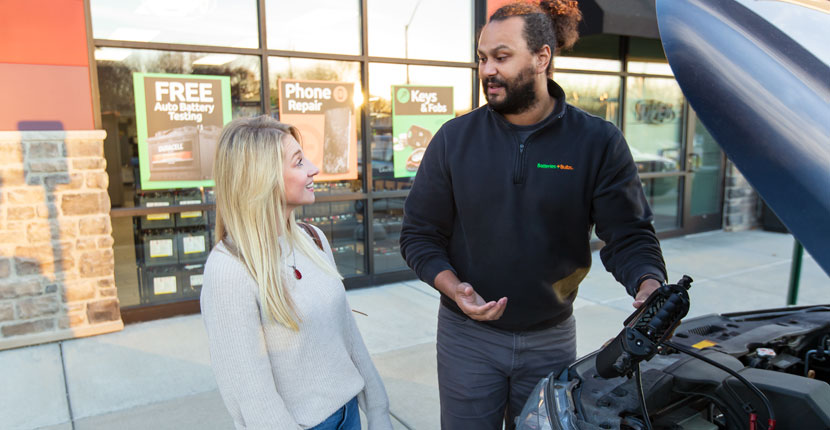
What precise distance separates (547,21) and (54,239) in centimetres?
448

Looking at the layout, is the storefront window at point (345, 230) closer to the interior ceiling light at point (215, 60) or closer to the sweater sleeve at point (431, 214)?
the interior ceiling light at point (215, 60)

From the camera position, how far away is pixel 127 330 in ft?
17.3

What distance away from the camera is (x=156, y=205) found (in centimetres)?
552

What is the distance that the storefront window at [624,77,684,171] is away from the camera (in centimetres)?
891

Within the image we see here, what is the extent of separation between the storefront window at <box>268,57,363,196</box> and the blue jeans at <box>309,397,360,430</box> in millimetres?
4434

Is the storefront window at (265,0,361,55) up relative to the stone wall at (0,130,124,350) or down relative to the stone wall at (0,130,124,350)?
up

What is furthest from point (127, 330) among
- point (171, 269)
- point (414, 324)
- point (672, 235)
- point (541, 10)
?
point (672, 235)

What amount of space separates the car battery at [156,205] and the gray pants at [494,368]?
414 cm

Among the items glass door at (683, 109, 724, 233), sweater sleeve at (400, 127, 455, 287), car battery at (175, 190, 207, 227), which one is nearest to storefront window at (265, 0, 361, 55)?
car battery at (175, 190, 207, 227)

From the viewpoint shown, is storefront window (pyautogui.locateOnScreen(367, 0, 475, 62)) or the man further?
storefront window (pyautogui.locateOnScreen(367, 0, 475, 62))

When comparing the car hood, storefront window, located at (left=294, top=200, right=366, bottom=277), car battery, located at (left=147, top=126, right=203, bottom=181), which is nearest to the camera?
the car hood

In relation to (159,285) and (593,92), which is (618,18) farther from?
(159,285)

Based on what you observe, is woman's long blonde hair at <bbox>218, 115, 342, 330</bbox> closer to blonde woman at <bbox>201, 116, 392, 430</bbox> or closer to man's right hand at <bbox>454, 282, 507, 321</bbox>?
blonde woman at <bbox>201, 116, 392, 430</bbox>

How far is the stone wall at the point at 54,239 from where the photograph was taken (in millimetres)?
4695
